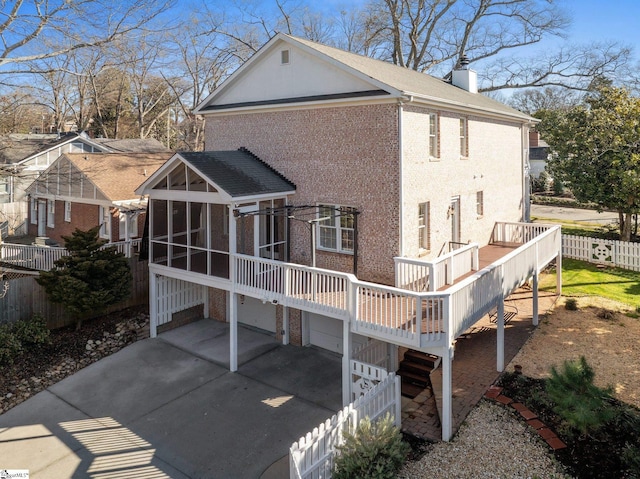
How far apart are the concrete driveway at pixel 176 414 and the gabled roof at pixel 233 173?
16.6 feet

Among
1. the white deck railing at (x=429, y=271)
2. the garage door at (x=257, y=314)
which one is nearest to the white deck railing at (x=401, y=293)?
the white deck railing at (x=429, y=271)

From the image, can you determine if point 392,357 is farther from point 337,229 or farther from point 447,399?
point 337,229

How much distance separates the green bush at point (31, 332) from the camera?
14094mm

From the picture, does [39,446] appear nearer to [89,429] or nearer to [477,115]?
[89,429]

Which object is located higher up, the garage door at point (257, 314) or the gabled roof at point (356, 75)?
the gabled roof at point (356, 75)

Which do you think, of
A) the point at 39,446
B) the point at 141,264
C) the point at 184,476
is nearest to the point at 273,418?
the point at 184,476

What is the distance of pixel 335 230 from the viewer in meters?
14.0

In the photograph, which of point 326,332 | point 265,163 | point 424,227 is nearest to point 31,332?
point 265,163

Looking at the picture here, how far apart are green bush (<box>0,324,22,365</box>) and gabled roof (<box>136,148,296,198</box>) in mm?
5515

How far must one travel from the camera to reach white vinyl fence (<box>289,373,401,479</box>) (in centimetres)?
784

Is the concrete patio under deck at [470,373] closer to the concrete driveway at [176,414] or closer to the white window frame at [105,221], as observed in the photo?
the concrete driveway at [176,414]

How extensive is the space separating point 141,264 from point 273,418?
30.8 ft

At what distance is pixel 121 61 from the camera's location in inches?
720

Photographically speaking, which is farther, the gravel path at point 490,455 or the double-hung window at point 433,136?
the double-hung window at point 433,136
